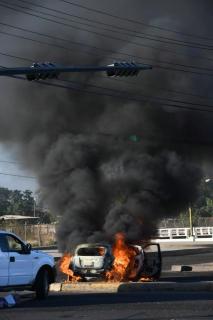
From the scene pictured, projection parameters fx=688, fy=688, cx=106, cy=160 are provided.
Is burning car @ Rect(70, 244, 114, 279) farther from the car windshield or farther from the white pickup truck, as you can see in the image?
the white pickup truck

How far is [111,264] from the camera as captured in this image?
18.4 meters

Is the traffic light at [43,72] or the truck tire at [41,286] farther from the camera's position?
the traffic light at [43,72]

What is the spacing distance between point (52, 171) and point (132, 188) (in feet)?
10.7

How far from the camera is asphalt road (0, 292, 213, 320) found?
37.6ft

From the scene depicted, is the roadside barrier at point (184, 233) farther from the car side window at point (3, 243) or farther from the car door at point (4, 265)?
the car door at point (4, 265)

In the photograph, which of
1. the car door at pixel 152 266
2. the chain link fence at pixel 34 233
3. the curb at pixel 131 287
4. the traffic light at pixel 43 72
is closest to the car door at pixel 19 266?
the curb at pixel 131 287

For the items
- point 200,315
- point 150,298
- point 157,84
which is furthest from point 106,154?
point 200,315

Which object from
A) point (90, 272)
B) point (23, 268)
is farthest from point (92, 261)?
point (23, 268)

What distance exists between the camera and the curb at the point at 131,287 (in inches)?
633

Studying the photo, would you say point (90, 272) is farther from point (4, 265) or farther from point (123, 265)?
point (4, 265)

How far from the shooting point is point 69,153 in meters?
26.2

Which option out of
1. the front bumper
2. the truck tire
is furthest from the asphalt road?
the front bumper

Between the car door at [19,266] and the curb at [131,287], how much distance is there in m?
2.50

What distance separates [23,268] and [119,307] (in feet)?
8.11
